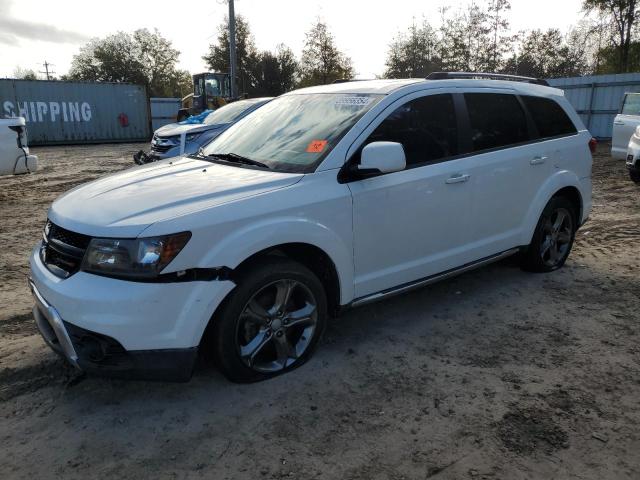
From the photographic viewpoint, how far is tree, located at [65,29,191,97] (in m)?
56.1

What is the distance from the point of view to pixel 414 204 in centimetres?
360

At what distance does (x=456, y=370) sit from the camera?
3.29 metres

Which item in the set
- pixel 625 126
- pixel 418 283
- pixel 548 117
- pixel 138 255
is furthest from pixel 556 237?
pixel 625 126

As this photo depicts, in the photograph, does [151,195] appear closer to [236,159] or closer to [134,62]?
[236,159]

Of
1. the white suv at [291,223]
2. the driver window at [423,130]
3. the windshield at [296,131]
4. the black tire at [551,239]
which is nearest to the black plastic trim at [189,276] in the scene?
the white suv at [291,223]

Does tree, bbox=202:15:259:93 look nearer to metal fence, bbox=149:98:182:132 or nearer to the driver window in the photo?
metal fence, bbox=149:98:182:132

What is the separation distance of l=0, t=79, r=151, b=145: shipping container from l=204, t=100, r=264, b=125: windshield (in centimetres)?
1444

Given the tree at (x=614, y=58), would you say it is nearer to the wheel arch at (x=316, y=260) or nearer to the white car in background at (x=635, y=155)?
the white car in background at (x=635, y=155)

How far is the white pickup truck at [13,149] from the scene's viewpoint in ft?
25.5

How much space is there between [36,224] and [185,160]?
438cm

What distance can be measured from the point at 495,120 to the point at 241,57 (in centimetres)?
4293

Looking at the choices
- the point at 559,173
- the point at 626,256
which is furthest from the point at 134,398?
the point at 626,256

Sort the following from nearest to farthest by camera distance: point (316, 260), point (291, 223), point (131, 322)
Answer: point (131, 322) → point (291, 223) → point (316, 260)

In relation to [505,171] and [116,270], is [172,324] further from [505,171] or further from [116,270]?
[505,171]
